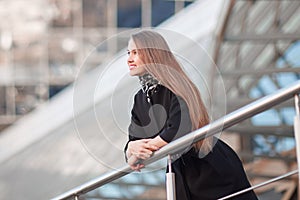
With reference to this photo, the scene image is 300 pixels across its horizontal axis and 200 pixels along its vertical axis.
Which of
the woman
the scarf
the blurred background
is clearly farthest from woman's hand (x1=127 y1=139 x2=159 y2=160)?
the blurred background

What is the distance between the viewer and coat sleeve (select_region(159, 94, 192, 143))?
11.1 feet

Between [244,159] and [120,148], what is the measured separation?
7990 mm

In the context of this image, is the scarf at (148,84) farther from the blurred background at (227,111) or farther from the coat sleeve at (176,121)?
the blurred background at (227,111)

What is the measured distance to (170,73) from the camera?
11.3 ft

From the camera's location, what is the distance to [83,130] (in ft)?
13.6

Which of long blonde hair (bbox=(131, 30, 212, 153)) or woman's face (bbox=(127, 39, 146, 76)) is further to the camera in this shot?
woman's face (bbox=(127, 39, 146, 76))

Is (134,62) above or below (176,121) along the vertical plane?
above

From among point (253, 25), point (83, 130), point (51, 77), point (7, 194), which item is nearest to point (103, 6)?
point (51, 77)

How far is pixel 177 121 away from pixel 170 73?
147 millimetres

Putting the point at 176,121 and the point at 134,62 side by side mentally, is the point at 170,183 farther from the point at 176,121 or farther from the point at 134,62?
the point at 134,62

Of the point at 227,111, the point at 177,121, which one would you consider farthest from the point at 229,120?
the point at 227,111

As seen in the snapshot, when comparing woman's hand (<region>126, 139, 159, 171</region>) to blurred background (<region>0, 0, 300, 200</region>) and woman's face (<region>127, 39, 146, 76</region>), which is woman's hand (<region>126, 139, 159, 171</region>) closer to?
woman's face (<region>127, 39, 146, 76</region>)

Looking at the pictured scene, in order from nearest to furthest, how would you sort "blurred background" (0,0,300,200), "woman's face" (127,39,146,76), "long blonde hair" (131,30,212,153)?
1. "long blonde hair" (131,30,212,153)
2. "woman's face" (127,39,146,76)
3. "blurred background" (0,0,300,200)

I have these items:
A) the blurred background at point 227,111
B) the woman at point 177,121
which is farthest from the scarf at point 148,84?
the blurred background at point 227,111
